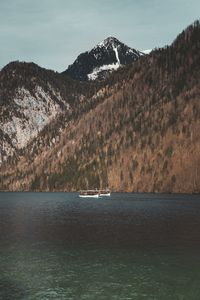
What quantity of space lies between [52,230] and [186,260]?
38.6m

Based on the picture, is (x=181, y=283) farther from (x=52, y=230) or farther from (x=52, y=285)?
(x=52, y=230)

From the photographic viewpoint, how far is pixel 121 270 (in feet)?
176

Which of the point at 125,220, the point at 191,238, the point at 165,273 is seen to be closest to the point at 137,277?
the point at 165,273

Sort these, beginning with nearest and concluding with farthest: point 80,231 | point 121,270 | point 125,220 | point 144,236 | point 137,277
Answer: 1. point 137,277
2. point 121,270
3. point 144,236
4. point 80,231
5. point 125,220

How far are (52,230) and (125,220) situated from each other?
24.7 meters

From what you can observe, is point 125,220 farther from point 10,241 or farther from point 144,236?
point 10,241

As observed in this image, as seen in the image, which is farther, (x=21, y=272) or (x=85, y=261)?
(x=85, y=261)

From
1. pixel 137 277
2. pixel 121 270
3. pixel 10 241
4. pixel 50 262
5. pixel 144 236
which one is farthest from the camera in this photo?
pixel 144 236

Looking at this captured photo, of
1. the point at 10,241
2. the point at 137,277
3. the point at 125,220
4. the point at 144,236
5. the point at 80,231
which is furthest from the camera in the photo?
the point at 125,220

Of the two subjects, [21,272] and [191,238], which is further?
[191,238]

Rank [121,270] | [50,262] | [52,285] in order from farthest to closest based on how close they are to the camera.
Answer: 1. [50,262]
2. [121,270]
3. [52,285]

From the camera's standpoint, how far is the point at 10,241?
75.9m

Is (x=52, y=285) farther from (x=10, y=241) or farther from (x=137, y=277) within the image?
(x=10, y=241)

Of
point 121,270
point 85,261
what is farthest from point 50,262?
point 121,270
